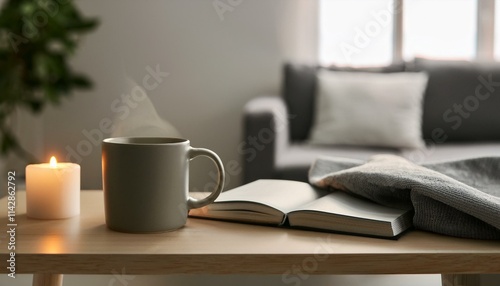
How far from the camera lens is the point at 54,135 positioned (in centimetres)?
292

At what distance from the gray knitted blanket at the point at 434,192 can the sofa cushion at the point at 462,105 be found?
143cm

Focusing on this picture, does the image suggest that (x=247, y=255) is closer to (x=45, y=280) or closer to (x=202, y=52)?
(x=45, y=280)

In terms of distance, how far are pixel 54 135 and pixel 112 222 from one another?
234cm

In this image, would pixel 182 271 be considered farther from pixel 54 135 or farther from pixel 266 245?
pixel 54 135

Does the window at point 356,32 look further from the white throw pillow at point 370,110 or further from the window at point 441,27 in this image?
the white throw pillow at point 370,110

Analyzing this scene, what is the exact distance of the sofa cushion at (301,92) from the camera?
92.5 inches

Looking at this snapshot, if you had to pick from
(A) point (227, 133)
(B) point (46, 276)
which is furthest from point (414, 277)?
(A) point (227, 133)

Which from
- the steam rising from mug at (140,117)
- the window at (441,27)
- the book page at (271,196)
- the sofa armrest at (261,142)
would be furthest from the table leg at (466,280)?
the window at (441,27)

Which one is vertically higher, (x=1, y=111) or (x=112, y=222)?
Result: (x=1, y=111)

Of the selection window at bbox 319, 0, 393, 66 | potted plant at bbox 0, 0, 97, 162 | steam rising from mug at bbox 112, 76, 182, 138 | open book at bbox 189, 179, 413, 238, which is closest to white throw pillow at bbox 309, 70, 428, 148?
window at bbox 319, 0, 393, 66

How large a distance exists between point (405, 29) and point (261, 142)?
134cm

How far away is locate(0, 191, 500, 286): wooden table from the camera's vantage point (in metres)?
0.61

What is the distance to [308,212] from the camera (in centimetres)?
73

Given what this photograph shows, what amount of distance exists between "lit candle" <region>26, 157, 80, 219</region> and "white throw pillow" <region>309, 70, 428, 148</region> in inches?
58.4
